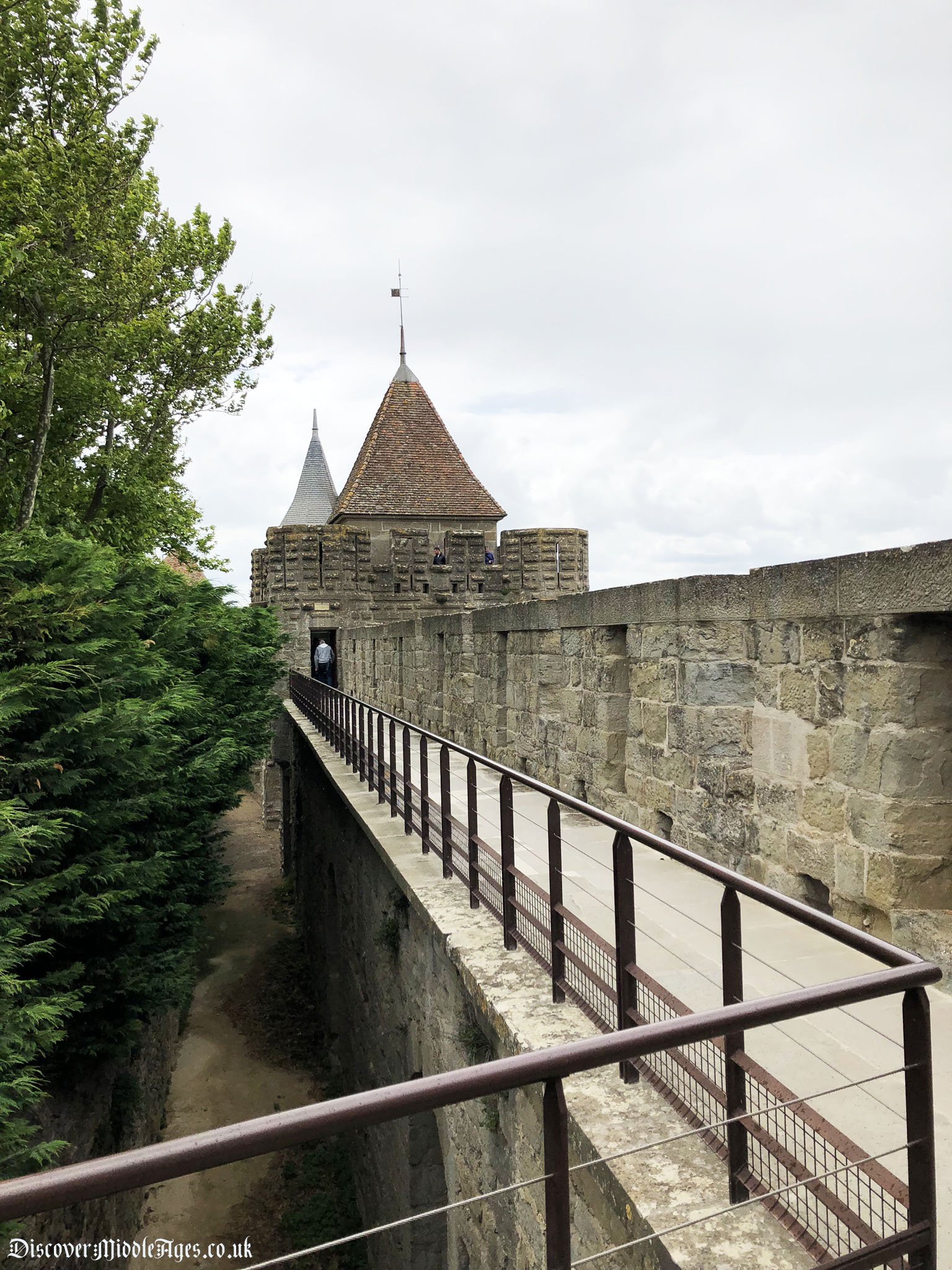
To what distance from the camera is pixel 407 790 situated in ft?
20.8

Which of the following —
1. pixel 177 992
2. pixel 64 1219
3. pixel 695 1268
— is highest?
pixel 695 1268

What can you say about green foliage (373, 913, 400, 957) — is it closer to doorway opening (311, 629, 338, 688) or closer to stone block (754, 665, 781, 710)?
stone block (754, 665, 781, 710)

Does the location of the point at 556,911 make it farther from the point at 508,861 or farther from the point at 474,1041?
the point at 474,1041

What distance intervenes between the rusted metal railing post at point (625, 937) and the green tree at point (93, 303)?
8852 mm

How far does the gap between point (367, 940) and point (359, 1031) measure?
1.53 m

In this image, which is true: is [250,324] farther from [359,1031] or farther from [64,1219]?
[64,1219]

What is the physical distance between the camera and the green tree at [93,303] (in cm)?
1087

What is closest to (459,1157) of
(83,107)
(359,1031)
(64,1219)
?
(64,1219)

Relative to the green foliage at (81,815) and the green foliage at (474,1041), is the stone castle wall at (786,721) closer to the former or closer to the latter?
the green foliage at (474,1041)

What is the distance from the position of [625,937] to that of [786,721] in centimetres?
175

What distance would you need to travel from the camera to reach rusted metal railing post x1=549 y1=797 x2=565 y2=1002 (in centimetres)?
332

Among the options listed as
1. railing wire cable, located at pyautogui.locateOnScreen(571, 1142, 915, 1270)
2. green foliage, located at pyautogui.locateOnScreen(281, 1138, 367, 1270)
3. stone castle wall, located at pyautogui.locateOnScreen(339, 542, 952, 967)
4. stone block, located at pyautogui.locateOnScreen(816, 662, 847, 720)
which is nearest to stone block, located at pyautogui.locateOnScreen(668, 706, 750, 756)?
stone castle wall, located at pyautogui.locateOnScreen(339, 542, 952, 967)

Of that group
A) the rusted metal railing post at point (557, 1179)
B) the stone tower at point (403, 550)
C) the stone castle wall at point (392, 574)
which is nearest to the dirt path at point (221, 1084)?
the rusted metal railing post at point (557, 1179)

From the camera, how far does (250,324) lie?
16141mm
